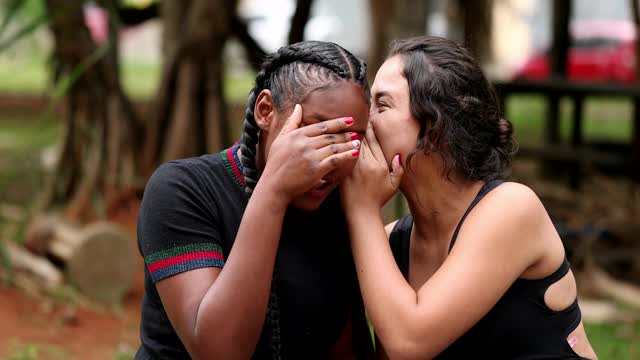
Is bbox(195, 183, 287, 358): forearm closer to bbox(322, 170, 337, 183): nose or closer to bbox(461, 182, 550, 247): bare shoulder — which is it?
bbox(322, 170, 337, 183): nose

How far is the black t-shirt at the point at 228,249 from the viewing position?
83.4 inches

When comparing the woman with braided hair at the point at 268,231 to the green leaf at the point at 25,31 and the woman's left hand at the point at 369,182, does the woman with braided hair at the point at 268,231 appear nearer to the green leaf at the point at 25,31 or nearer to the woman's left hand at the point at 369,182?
the woman's left hand at the point at 369,182

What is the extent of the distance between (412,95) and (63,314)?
3778 millimetres

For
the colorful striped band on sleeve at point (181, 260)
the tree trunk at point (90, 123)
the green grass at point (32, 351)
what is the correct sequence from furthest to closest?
the tree trunk at point (90, 123)
the green grass at point (32, 351)
the colorful striped band on sleeve at point (181, 260)

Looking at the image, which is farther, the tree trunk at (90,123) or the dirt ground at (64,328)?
the tree trunk at (90,123)

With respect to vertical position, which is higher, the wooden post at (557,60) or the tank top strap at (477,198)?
the tank top strap at (477,198)

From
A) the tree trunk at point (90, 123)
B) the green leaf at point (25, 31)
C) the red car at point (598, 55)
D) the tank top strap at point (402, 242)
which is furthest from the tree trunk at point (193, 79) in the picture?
the red car at point (598, 55)

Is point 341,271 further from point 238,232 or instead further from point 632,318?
point 632,318

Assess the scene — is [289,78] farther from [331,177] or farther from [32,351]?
[32,351]

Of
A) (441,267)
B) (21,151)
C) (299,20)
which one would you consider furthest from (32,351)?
(21,151)

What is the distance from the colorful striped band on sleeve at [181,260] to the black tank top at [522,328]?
63 centimetres

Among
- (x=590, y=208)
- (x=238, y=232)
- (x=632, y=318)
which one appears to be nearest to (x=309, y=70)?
(x=238, y=232)

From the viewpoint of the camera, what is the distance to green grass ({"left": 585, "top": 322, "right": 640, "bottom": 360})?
16.3 feet

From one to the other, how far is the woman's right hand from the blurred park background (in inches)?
55.4
